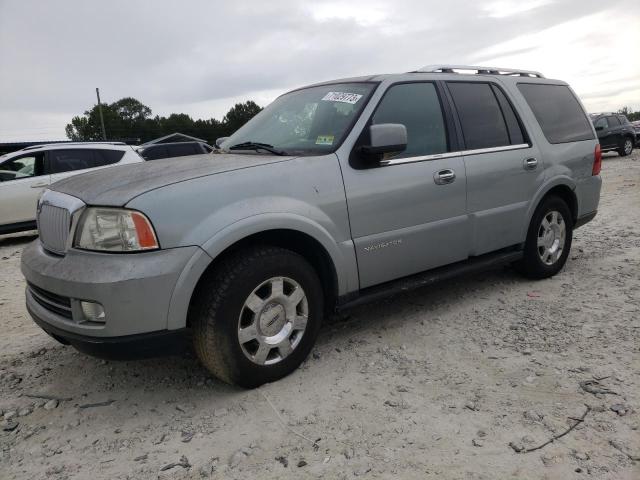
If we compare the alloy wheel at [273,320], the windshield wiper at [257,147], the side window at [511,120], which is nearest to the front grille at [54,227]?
the alloy wheel at [273,320]

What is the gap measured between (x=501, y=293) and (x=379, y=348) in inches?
61.6

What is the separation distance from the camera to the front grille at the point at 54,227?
8.91 feet

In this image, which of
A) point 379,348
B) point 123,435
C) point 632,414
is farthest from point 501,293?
point 123,435

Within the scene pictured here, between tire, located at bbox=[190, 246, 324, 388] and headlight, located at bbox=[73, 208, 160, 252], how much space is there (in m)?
0.40

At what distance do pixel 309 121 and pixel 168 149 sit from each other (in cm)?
1145

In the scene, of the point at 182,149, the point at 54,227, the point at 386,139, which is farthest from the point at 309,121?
the point at 182,149

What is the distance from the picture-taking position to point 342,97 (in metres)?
3.54

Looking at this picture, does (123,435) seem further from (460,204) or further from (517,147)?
(517,147)

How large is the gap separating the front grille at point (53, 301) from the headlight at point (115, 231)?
11.7 inches

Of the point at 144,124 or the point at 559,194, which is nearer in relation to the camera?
the point at 559,194

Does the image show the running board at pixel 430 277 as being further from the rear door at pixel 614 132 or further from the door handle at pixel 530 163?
the rear door at pixel 614 132

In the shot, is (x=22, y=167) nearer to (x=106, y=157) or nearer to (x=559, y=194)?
(x=106, y=157)

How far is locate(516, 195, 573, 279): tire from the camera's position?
14.7 ft

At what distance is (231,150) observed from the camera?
Answer: 3.74 m
